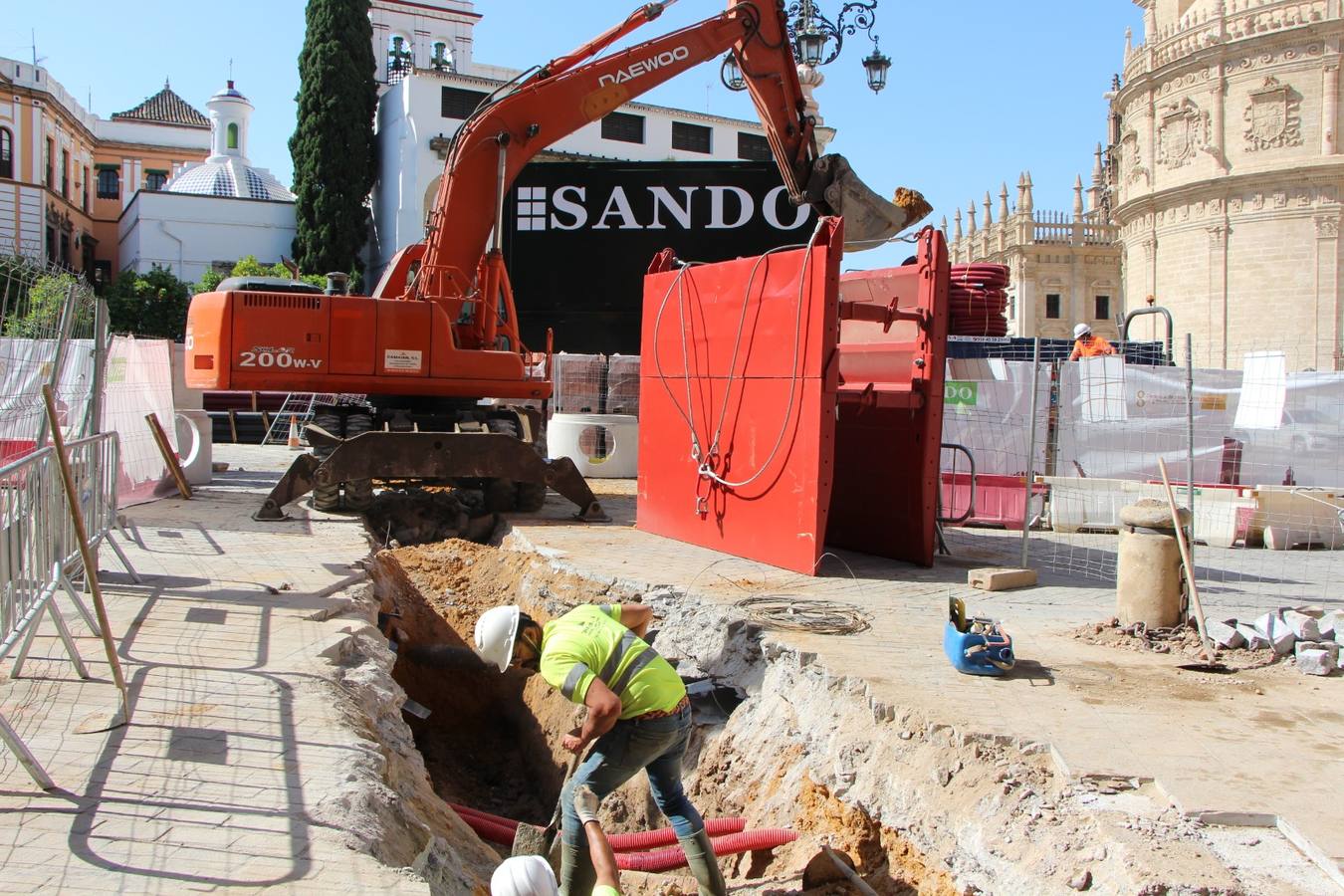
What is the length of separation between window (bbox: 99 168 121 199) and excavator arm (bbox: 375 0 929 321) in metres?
57.1

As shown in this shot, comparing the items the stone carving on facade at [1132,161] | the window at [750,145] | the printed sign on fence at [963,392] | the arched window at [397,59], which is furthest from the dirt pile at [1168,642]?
the arched window at [397,59]

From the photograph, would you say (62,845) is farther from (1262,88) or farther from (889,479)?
(1262,88)

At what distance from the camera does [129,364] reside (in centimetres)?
1277

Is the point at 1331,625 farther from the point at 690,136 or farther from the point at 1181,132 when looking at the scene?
the point at 690,136

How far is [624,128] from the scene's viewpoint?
45.3 metres

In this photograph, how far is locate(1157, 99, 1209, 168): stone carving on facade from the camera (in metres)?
42.6

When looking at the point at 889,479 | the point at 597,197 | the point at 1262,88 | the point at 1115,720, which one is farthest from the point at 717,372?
the point at 1262,88

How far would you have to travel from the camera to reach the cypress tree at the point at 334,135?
37562 millimetres

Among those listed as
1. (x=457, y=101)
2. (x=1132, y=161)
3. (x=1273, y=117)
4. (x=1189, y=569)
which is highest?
(x=457, y=101)

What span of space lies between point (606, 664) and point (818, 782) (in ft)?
4.75

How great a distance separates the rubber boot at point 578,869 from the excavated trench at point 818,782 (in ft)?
2.99

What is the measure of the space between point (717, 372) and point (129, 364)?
26.3ft

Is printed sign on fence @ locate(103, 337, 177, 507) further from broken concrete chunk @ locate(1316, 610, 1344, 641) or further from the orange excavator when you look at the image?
broken concrete chunk @ locate(1316, 610, 1344, 641)

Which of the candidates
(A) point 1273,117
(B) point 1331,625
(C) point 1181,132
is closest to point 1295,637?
(B) point 1331,625
